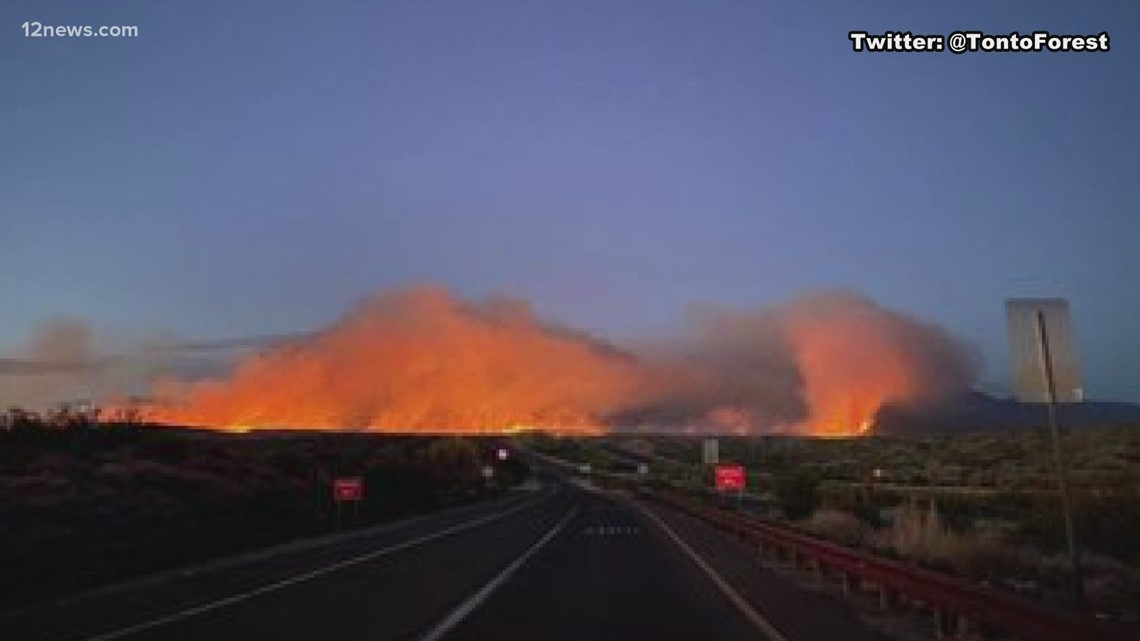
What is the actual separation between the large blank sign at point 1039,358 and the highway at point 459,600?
3.44 metres

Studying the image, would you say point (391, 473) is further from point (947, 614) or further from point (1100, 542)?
point (947, 614)

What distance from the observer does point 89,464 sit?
1976 inches

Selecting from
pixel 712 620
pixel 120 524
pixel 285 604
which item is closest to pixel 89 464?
pixel 120 524

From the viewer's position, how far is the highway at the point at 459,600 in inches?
610

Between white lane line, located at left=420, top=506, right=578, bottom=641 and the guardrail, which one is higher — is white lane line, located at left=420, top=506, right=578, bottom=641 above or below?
below

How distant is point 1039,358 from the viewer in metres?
15.5

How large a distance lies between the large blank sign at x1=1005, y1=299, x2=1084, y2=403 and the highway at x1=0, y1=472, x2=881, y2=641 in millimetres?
3439

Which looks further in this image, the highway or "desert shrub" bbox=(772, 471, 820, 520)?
"desert shrub" bbox=(772, 471, 820, 520)

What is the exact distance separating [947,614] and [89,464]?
41824 mm

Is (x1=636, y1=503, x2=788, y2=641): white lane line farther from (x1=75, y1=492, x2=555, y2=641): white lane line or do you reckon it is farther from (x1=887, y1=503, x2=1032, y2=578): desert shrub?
(x1=75, y1=492, x2=555, y2=641): white lane line

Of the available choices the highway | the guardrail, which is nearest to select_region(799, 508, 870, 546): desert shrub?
the highway

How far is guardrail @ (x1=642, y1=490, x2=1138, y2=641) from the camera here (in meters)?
Answer: 10.1

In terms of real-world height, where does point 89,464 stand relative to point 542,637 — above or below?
above

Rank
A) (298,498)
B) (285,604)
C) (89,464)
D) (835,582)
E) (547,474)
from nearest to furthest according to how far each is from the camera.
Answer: (285,604) → (835,582) → (89,464) → (298,498) → (547,474)
